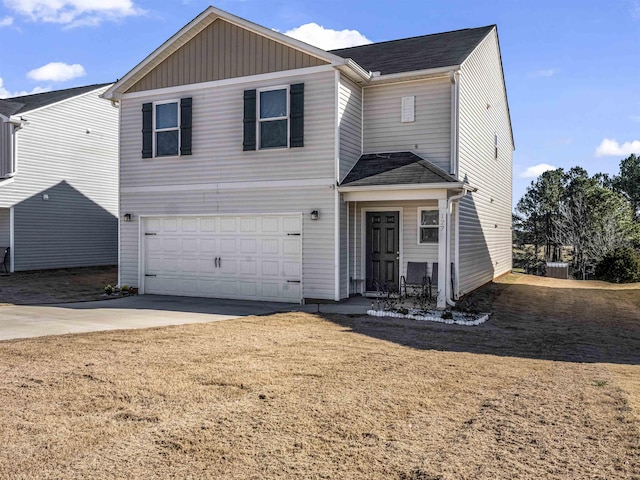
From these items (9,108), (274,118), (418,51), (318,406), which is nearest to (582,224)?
(418,51)

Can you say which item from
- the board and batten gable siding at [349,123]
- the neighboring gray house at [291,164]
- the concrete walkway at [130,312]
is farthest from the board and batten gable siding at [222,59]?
the concrete walkway at [130,312]

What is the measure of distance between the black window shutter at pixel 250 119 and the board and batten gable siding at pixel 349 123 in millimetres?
2135

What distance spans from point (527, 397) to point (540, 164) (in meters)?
26.2

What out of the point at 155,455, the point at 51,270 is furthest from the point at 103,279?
the point at 155,455

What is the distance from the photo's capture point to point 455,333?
8.83 meters

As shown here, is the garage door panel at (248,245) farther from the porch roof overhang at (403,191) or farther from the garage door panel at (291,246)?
the porch roof overhang at (403,191)

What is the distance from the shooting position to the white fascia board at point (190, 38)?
461 inches

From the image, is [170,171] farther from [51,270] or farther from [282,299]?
[51,270]

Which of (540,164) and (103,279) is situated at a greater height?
(540,164)

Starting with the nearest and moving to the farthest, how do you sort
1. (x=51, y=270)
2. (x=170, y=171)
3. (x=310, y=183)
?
(x=310, y=183)
(x=170, y=171)
(x=51, y=270)

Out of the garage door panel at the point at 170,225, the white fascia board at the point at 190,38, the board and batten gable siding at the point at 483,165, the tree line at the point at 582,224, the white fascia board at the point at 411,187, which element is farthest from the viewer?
the tree line at the point at 582,224

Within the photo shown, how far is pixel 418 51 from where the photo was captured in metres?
13.9

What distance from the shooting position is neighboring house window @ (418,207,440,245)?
12.3 metres

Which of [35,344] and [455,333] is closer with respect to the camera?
[35,344]
